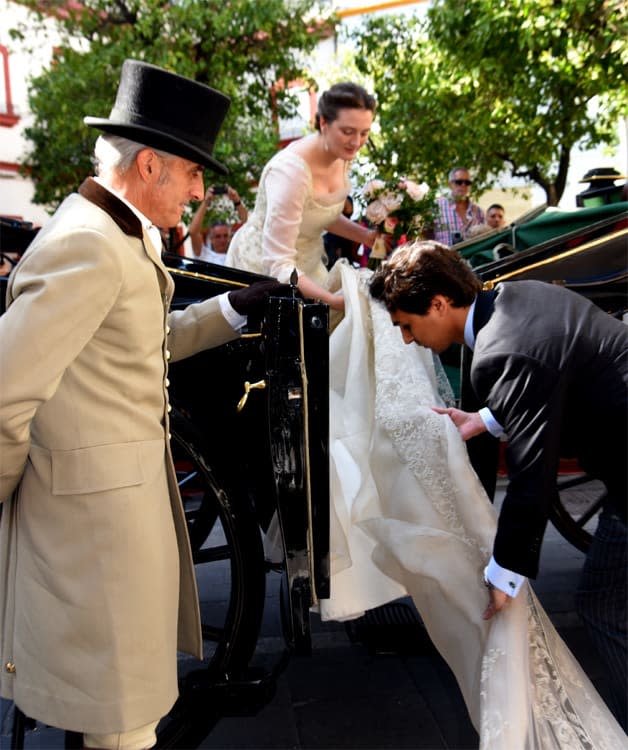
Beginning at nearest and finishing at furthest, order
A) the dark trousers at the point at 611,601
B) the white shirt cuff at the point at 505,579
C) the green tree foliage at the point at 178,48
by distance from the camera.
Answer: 1. the white shirt cuff at the point at 505,579
2. the dark trousers at the point at 611,601
3. the green tree foliage at the point at 178,48

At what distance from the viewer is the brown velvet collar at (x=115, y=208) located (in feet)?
5.50

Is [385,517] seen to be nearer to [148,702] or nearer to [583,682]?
[583,682]

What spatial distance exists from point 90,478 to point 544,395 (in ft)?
3.50

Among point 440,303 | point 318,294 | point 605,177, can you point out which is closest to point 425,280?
point 440,303

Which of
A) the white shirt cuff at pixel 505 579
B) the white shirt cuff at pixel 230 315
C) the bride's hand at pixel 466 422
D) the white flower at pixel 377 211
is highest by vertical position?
the white flower at pixel 377 211

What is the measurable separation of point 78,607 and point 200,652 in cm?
41

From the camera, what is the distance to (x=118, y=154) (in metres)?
1.79

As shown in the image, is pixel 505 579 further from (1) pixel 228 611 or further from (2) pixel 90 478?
(2) pixel 90 478

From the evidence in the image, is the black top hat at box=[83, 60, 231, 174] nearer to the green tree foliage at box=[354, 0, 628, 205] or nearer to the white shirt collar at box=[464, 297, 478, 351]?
the white shirt collar at box=[464, 297, 478, 351]

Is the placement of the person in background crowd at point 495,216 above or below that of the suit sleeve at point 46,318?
above

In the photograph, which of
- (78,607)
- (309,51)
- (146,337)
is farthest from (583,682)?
(309,51)

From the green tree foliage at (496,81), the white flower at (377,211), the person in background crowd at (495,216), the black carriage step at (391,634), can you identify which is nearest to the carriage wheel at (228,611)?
the black carriage step at (391,634)

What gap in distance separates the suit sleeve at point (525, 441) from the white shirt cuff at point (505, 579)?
2 cm

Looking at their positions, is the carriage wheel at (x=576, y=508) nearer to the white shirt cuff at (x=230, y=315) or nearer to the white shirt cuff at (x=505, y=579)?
the white shirt cuff at (x=505, y=579)
